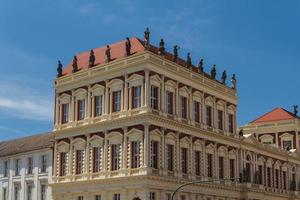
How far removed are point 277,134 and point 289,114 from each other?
3.48 m

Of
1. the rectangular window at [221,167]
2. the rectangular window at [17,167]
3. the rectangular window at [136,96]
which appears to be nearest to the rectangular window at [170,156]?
the rectangular window at [136,96]

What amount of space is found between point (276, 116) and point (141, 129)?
123 ft

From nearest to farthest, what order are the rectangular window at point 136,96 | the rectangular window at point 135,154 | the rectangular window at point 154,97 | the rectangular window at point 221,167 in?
the rectangular window at point 135,154 → the rectangular window at point 136,96 → the rectangular window at point 154,97 → the rectangular window at point 221,167

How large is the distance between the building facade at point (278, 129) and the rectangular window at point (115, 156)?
33397 mm

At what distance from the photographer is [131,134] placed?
50812mm

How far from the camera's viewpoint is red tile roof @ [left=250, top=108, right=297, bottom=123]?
81.1 metres

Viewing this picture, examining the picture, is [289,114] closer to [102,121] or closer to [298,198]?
[298,198]

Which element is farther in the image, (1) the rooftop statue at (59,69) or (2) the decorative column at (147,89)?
(1) the rooftop statue at (59,69)

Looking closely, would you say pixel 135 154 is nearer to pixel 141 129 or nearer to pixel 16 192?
pixel 141 129

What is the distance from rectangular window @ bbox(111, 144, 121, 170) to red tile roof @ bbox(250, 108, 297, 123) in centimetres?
3613

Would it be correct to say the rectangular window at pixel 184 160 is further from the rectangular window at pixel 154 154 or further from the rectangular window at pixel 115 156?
the rectangular window at pixel 115 156

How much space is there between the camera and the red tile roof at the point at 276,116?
266 ft

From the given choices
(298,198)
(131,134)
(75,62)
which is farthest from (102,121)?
(298,198)

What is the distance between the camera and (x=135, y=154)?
50344 millimetres
